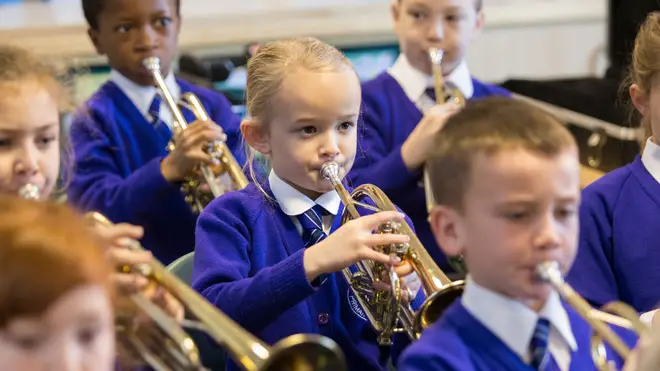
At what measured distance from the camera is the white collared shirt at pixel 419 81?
8.24 feet

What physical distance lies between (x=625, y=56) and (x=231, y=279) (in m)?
2.07

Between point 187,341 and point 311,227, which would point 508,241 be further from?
point 311,227

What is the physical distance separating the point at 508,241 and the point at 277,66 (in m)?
0.65

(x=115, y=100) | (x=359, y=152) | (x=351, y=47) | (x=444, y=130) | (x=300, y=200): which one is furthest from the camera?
(x=351, y=47)

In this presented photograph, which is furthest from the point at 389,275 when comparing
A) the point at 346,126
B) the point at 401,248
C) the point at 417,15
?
the point at 417,15

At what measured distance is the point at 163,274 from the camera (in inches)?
51.0

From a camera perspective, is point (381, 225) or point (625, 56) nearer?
point (381, 225)

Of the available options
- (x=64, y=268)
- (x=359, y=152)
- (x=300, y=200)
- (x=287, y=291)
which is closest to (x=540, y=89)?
(x=359, y=152)

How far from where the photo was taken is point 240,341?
1219 millimetres

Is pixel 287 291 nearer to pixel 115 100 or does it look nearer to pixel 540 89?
pixel 115 100

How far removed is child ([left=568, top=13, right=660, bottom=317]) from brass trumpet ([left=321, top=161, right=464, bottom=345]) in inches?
11.1

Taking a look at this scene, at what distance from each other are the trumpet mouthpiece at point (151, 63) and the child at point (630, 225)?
1.09 metres

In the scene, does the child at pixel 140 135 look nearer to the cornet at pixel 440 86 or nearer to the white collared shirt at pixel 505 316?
the cornet at pixel 440 86

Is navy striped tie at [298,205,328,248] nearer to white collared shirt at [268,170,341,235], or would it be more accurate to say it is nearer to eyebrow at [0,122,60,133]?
white collared shirt at [268,170,341,235]
